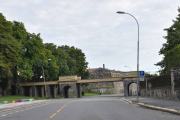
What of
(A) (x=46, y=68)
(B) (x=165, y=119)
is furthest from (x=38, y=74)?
(B) (x=165, y=119)

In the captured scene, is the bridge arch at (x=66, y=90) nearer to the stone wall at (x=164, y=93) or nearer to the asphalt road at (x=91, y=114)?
the stone wall at (x=164, y=93)

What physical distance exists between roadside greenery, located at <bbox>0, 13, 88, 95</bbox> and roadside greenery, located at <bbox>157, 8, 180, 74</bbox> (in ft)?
114

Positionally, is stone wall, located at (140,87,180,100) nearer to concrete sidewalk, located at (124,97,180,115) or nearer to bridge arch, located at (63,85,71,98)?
concrete sidewalk, located at (124,97,180,115)

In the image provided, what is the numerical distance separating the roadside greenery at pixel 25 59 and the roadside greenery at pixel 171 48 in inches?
1373

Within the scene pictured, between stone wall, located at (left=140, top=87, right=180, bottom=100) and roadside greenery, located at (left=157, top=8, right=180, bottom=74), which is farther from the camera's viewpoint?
roadside greenery, located at (left=157, top=8, right=180, bottom=74)

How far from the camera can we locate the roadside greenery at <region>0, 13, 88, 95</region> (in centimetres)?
11950

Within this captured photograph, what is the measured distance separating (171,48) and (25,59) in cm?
4751

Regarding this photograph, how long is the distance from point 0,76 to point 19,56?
9849 millimetres

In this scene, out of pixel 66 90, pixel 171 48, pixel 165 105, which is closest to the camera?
pixel 165 105

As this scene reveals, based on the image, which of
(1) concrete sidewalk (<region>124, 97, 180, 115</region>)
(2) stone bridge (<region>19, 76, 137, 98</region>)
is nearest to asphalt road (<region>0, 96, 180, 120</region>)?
(1) concrete sidewalk (<region>124, 97, 180, 115</region>)

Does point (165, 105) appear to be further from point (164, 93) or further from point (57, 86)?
point (57, 86)

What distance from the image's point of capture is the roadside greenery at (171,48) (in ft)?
295

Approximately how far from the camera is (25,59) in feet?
443

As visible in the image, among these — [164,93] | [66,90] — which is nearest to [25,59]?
[66,90]
